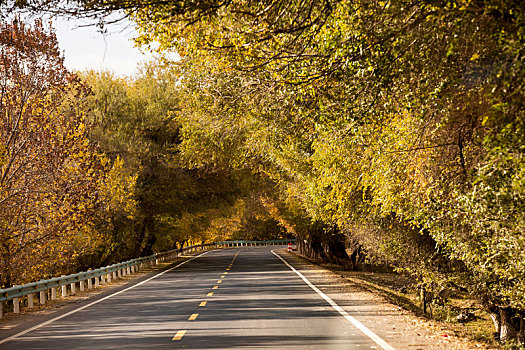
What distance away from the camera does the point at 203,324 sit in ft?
43.3

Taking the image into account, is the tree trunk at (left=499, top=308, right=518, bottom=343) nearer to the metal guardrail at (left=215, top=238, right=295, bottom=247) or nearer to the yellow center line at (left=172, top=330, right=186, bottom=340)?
the yellow center line at (left=172, top=330, right=186, bottom=340)

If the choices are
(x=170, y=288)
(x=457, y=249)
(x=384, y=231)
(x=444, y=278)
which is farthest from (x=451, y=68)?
(x=170, y=288)

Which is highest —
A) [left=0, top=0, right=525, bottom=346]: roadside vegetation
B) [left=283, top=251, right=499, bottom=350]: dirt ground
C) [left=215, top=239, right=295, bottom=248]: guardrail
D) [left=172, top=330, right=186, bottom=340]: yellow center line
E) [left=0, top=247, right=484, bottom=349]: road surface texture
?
[left=0, top=0, right=525, bottom=346]: roadside vegetation

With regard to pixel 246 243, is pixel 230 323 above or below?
above

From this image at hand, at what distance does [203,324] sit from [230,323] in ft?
1.71

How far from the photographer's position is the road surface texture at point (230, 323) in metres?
10.9

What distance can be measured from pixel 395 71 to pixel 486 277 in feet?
23.2

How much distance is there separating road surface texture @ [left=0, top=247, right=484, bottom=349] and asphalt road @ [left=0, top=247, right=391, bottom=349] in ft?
0.05

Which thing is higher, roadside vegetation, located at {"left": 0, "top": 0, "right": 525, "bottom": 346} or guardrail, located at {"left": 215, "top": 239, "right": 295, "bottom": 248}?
roadside vegetation, located at {"left": 0, "top": 0, "right": 525, "bottom": 346}

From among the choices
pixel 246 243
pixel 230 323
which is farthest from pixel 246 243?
pixel 230 323

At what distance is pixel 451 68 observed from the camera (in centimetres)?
1043

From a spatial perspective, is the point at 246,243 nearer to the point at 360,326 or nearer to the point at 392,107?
the point at 360,326

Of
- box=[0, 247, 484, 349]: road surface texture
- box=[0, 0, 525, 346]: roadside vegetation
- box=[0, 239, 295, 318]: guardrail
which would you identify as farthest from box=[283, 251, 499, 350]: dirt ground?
box=[0, 239, 295, 318]: guardrail

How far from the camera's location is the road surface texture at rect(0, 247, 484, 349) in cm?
1088
